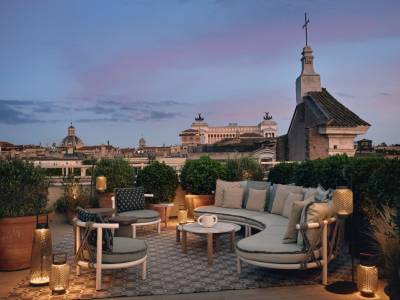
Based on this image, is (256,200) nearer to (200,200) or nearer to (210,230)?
(200,200)

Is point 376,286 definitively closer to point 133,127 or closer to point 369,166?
point 369,166

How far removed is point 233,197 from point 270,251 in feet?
9.70

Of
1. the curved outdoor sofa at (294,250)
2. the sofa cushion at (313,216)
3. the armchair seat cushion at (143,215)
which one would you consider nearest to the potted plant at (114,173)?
the armchair seat cushion at (143,215)

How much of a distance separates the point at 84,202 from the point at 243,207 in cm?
338

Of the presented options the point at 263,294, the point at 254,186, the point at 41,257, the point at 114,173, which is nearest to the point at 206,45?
the point at 114,173

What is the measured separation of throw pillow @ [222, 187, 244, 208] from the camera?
675cm

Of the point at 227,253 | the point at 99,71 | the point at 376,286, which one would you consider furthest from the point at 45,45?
the point at 376,286

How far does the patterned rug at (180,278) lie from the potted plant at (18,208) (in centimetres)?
49

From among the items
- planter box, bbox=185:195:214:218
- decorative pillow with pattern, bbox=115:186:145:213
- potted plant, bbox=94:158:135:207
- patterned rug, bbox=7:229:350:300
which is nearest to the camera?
patterned rug, bbox=7:229:350:300

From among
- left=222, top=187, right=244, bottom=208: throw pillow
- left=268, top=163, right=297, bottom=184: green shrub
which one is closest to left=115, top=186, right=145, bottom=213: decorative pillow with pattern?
left=222, top=187, right=244, bottom=208: throw pillow

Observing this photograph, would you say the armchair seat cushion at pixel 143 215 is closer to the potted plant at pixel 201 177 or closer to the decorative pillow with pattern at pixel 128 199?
the decorative pillow with pattern at pixel 128 199

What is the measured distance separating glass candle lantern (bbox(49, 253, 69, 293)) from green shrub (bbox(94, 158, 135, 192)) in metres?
4.40

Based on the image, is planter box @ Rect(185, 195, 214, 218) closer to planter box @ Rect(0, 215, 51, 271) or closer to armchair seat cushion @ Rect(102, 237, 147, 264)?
armchair seat cushion @ Rect(102, 237, 147, 264)

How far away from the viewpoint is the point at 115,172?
8.04m
